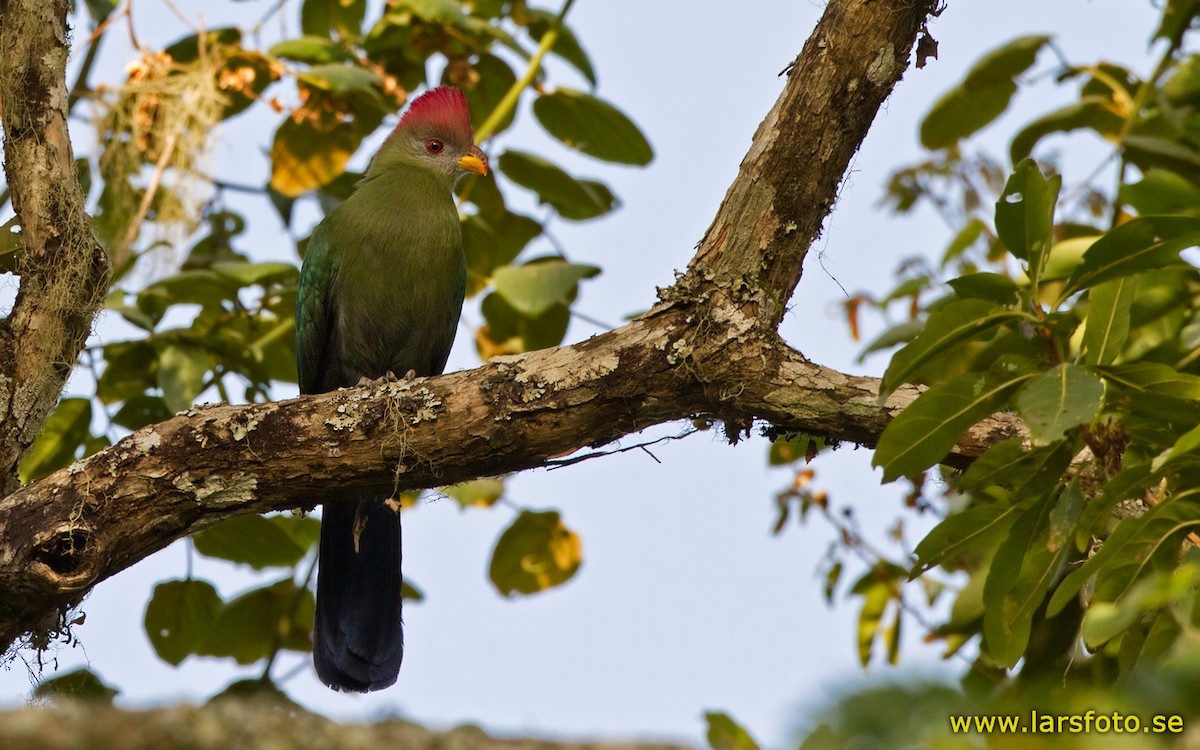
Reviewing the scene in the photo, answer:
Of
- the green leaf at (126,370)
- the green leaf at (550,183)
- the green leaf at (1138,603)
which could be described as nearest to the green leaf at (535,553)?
the green leaf at (550,183)

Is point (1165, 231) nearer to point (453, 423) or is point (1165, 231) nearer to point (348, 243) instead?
point (453, 423)

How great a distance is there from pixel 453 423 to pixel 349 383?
69.5 inches

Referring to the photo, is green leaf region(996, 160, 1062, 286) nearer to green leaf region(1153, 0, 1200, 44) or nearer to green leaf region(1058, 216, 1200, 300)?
green leaf region(1058, 216, 1200, 300)

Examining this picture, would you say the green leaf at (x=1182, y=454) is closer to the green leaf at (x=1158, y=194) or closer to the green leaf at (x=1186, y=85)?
the green leaf at (x=1158, y=194)

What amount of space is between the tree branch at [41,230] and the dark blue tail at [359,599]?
0.98 metres

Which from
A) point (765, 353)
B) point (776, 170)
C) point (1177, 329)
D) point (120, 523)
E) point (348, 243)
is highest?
point (348, 243)

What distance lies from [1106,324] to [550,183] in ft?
7.75

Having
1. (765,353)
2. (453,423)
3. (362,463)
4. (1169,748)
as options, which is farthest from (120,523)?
(1169,748)

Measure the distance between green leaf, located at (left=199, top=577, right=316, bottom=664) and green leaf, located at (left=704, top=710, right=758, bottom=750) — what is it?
6.50 ft

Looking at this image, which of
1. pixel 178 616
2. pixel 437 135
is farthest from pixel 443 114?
pixel 178 616

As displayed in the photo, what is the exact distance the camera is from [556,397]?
2.72 metres

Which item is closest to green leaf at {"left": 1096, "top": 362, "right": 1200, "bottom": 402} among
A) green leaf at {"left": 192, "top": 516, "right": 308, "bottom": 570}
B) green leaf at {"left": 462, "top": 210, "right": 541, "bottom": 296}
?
green leaf at {"left": 192, "top": 516, "right": 308, "bottom": 570}

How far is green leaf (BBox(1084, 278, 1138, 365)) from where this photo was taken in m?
2.33

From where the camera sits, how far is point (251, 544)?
3490mm
